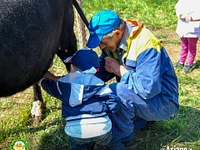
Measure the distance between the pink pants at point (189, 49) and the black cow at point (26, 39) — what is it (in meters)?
1.94

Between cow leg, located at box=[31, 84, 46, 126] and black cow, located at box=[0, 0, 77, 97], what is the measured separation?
83 centimetres

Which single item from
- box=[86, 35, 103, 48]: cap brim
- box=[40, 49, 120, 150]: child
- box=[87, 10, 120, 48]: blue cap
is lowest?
box=[40, 49, 120, 150]: child

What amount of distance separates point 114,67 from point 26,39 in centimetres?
78

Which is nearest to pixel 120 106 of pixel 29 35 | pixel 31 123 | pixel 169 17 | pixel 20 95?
pixel 29 35

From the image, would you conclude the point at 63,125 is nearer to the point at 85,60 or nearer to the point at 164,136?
the point at 164,136

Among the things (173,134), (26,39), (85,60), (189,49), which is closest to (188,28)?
(189,49)

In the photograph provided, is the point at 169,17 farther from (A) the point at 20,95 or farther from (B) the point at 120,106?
(B) the point at 120,106

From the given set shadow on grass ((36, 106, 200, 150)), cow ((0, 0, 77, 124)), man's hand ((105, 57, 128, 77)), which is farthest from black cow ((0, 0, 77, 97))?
shadow on grass ((36, 106, 200, 150))

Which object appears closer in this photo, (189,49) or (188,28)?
(188,28)

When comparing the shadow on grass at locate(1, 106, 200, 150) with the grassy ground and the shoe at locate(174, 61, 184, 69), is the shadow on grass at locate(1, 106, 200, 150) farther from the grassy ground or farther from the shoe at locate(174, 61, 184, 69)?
the shoe at locate(174, 61, 184, 69)

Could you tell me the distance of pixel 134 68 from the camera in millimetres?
3258

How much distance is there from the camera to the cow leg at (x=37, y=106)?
4086 millimetres

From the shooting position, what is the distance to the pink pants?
4863mm

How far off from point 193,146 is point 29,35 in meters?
1.73
